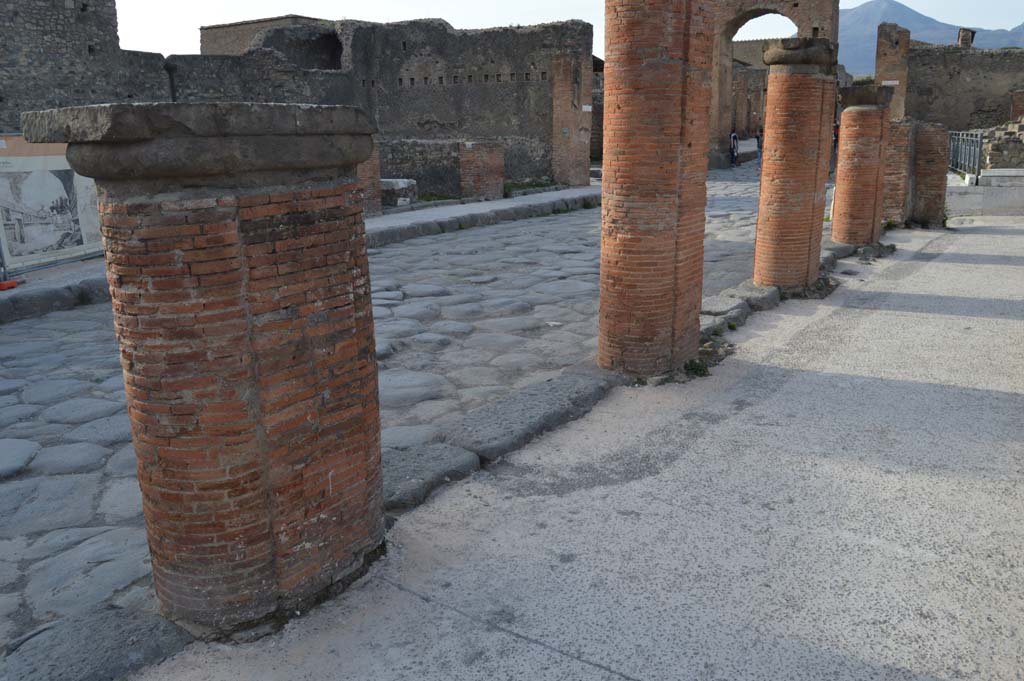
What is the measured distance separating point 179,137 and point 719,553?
255 cm

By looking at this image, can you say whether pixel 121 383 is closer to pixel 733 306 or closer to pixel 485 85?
pixel 733 306

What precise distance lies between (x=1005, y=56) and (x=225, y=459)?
30314mm

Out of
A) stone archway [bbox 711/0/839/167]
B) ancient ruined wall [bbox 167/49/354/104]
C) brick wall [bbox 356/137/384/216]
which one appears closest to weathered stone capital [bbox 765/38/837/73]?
brick wall [bbox 356/137/384/216]

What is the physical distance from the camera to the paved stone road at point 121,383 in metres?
3.27

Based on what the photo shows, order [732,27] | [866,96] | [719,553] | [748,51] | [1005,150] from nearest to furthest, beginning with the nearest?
[719,553]
[866,96]
[1005,150]
[732,27]
[748,51]

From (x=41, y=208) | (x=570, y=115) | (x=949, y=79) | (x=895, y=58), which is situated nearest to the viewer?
(x=41, y=208)

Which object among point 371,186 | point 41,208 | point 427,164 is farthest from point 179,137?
point 427,164

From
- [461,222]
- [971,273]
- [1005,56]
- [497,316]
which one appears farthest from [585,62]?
[1005,56]

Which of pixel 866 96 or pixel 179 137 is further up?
pixel 866 96

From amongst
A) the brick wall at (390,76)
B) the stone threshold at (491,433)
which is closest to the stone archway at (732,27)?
the brick wall at (390,76)

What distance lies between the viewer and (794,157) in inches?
314

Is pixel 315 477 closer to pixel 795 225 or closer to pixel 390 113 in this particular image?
pixel 795 225

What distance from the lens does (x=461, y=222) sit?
1352 centimetres

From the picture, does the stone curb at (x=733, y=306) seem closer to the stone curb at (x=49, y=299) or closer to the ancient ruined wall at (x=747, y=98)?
the stone curb at (x=49, y=299)
